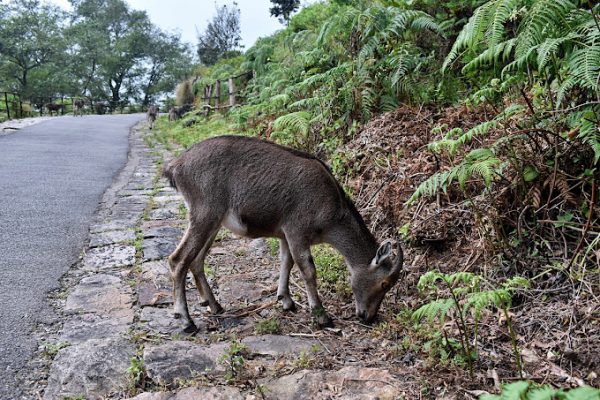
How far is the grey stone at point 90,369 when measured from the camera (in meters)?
3.51

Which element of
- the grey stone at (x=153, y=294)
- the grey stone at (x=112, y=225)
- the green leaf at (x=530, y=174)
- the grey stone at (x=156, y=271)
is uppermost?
the green leaf at (x=530, y=174)

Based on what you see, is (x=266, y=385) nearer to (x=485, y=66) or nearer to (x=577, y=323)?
(x=577, y=323)

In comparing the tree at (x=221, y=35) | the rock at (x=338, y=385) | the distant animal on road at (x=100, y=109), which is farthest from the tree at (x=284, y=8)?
the rock at (x=338, y=385)

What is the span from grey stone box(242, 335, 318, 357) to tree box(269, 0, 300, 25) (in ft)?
101

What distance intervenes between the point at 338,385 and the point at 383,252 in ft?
4.76

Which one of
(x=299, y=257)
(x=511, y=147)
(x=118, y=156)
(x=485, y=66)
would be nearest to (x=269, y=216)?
(x=299, y=257)

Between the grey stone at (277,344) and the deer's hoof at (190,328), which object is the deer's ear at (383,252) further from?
the deer's hoof at (190,328)

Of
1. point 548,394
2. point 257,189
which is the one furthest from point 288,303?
point 548,394

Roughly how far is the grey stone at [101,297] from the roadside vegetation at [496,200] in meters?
1.93

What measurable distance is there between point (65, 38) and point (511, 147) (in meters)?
65.0

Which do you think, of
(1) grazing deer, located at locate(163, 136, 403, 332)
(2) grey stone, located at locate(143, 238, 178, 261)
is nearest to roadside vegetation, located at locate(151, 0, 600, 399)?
(1) grazing deer, located at locate(163, 136, 403, 332)

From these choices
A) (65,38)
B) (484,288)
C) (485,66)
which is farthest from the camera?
(65,38)

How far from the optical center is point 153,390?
3531 mm

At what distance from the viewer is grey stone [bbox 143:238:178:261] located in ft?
20.2
